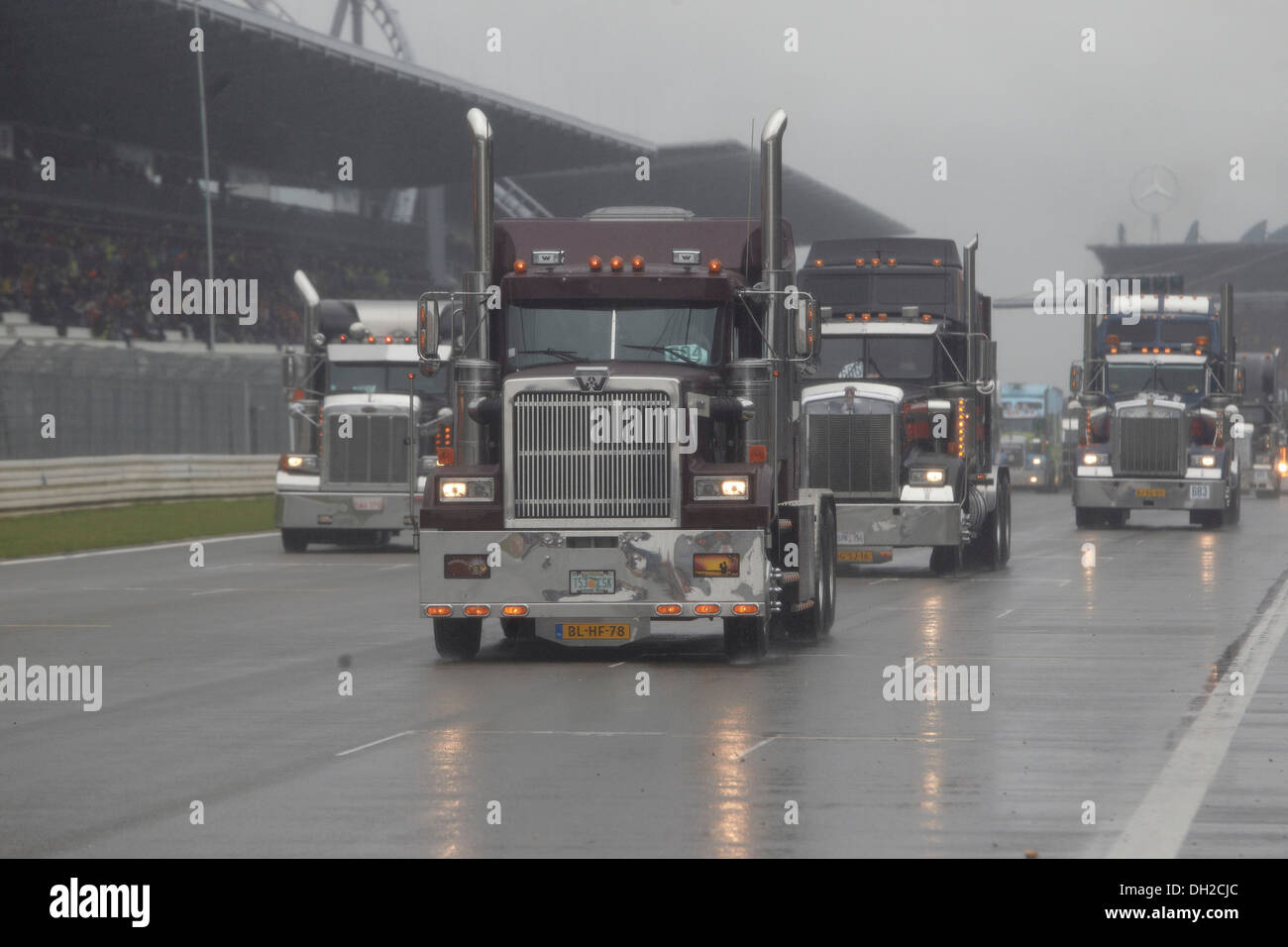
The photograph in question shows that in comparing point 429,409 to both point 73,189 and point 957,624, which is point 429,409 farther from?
point 73,189

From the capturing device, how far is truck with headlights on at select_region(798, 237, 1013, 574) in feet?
87.7

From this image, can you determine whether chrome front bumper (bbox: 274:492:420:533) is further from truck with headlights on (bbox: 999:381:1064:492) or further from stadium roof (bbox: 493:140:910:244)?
stadium roof (bbox: 493:140:910:244)

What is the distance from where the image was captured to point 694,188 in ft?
317

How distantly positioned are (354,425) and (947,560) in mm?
10194

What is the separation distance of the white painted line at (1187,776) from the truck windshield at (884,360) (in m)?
11.3

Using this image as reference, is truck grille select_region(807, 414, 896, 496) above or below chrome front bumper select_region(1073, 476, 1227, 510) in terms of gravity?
above

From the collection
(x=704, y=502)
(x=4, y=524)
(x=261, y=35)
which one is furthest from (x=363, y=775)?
(x=261, y=35)

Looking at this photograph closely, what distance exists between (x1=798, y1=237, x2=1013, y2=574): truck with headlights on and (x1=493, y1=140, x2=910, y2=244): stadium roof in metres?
56.9

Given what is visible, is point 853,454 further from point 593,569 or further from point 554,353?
point 593,569

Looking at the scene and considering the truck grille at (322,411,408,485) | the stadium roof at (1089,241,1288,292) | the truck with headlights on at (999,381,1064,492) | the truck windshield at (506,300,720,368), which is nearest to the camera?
the truck windshield at (506,300,720,368)

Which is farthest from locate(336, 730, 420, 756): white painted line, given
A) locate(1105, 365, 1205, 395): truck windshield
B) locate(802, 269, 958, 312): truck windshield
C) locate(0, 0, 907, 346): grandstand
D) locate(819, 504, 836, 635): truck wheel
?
locate(0, 0, 907, 346): grandstand

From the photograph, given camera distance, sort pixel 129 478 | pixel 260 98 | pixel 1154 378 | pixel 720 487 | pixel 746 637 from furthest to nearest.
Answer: pixel 260 98 < pixel 129 478 < pixel 1154 378 < pixel 746 637 < pixel 720 487

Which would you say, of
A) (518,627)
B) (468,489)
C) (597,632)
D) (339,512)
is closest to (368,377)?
(339,512)

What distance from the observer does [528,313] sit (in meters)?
17.0
